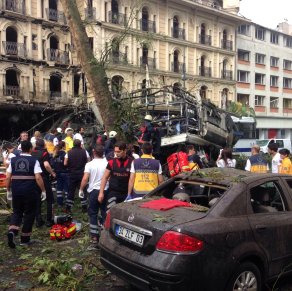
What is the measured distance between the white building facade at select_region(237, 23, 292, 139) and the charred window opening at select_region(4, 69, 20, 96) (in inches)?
983

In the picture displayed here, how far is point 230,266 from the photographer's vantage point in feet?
12.6

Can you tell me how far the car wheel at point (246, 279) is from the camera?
12.8 feet

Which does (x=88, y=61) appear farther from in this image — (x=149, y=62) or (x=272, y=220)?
(x=149, y=62)

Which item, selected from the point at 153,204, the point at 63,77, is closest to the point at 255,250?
the point at 153,204

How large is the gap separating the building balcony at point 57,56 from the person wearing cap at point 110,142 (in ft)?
72.4

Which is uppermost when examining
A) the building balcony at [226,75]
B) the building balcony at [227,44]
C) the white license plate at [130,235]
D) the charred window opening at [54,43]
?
the building balcony at [227,44]

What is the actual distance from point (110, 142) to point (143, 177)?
4338 millimetres

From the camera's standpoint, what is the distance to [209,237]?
3.78 metres

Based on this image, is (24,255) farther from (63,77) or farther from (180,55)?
(180,55)

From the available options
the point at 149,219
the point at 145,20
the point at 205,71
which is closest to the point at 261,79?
the point at 205,71

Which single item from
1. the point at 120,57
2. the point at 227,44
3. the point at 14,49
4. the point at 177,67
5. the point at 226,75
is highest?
the point at 227,44

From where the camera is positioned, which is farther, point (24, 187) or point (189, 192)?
point (24, 187)

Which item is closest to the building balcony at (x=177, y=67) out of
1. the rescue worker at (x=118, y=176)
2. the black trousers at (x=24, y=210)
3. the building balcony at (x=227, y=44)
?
the building balcony at (x=227, y=44)

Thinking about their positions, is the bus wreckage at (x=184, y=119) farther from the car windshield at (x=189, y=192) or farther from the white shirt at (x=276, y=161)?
the car windshield at (x=189, y=192)
